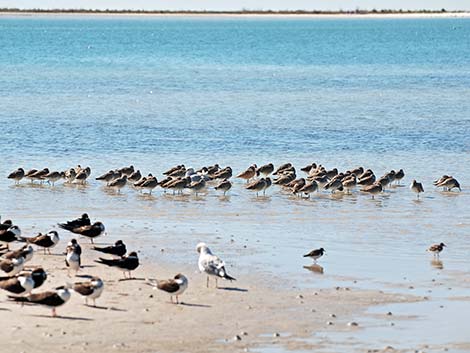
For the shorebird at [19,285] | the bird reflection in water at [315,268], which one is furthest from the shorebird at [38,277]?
the bird reflection in water at [315,268]

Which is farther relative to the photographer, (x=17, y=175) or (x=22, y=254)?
(x=17, y=175)

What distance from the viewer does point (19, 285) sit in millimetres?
15172

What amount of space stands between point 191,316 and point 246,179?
12.3 metres

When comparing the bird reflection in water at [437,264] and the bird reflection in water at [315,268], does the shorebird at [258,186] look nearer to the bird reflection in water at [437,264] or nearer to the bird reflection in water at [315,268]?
the bird reflection in water at [437,264]

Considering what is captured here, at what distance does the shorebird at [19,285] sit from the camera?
1516cm

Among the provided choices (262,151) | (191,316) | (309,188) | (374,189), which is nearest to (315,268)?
(191,316)

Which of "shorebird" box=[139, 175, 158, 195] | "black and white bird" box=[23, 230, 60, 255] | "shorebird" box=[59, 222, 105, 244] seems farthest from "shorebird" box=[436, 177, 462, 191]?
"black and white bird" box=[23, 230, 60, 255]

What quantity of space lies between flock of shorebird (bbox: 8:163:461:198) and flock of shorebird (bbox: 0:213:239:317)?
5.68 meters

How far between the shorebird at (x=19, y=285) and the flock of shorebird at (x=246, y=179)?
9720 mm

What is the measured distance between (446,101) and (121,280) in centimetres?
3537

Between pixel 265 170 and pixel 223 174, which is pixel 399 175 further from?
pixel 223 174

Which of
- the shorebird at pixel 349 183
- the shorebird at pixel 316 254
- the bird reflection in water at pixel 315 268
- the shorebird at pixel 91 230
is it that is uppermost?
the shorebird at pixel 349 183

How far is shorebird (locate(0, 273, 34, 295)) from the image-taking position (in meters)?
15.2

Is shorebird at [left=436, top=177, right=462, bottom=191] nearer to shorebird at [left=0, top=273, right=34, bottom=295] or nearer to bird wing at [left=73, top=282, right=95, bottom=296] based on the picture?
bird wing at [left=73, top=282, right=95, bottom=296]
